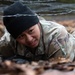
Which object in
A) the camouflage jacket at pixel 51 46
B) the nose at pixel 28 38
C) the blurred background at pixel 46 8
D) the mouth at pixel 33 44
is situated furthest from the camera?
the blurred background at pixel 46 8

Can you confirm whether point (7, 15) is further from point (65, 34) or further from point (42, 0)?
point (42, 0)

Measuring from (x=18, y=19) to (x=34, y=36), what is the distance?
0.90 feet

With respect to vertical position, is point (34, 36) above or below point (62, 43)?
above

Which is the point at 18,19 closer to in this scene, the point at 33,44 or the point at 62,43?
the point at 33,44

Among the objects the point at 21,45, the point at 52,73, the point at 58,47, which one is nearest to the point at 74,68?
the point at 52,73

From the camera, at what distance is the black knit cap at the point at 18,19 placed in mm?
3166

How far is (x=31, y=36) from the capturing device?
9.92 ft

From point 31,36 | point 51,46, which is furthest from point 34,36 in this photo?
point 51,46

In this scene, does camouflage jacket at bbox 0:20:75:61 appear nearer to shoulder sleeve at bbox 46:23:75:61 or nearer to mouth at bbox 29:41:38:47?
shoulder sleeve at bbox 46:23:75:61

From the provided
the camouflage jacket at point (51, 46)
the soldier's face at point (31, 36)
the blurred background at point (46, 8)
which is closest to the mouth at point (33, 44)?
the soldier's face at point (31, 36)

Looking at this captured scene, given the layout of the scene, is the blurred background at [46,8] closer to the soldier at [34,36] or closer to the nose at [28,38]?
the soldier at [34,36]

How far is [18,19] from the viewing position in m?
3.22

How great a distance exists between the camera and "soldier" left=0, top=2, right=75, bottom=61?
3.13 meters

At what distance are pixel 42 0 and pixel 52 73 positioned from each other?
9.49 m
